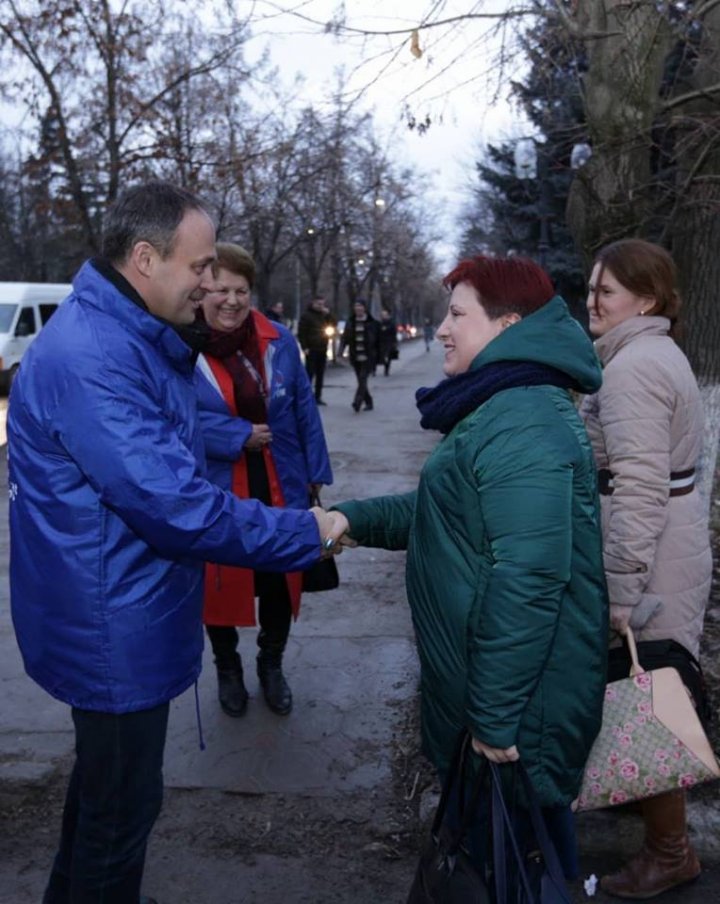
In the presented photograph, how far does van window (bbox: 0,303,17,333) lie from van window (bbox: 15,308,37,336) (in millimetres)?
175

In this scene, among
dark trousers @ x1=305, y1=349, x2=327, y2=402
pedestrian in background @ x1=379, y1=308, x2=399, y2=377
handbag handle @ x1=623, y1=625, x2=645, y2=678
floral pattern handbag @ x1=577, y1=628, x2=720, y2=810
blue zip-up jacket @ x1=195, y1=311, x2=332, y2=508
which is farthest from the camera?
pedestrian in background @ x1=379, y1=308, x2=399, y2=377

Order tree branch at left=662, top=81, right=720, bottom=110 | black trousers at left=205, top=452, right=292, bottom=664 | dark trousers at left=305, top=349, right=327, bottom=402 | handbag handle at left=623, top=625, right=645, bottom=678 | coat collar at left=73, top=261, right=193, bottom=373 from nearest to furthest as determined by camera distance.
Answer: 1. coat collar at left=73, top=261, right=193, bottom=373
2. handbag handle at left=623, top=625, right=645, bottom=678
3. black trousers at left=205, top=452, right=292, bottom=664
4. tree branch at left=662, top=81, right=720, bottom=110
5. dark trousers at left=305, top=349, right=327, bottom=402

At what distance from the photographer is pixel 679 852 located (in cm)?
308

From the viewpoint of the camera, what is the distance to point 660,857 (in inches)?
121

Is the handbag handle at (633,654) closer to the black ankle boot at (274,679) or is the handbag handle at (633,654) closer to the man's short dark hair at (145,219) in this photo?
the man's short dark hair at (145,219)

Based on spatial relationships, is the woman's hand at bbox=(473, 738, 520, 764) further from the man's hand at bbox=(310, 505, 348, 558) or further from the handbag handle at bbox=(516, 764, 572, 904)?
the man's hand at bbox=(310, 505, 348, 558)

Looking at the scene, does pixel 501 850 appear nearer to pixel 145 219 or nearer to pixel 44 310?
pixel 145 219

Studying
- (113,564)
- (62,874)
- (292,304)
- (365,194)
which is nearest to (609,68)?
(113,564)

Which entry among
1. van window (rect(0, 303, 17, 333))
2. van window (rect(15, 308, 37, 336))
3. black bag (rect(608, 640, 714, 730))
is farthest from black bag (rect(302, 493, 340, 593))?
van window (rect(15, 308, 37, 336))

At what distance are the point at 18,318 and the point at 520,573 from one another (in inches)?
741

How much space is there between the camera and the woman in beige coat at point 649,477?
2.84 meters

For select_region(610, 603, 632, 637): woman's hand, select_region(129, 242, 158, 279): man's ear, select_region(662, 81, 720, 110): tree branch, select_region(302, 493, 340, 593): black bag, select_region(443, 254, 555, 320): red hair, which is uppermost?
select_region(662, 81, 720, 110): tree branch

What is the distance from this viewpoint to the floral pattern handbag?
8.50 feet

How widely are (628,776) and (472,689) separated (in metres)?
0.71
